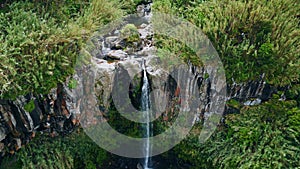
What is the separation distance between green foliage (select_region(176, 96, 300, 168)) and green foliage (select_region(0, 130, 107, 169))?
313 cm

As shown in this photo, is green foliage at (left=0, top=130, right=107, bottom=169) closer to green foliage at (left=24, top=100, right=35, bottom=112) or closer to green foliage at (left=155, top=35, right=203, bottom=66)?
green foliage at (left=24, top=100, right=35, bottom=112)

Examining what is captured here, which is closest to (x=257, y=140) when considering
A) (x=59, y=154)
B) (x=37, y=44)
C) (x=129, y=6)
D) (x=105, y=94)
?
(x=105, y=94)

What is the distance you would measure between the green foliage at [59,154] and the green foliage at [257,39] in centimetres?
460

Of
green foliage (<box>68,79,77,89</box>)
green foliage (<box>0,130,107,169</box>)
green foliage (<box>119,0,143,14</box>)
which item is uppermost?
green foliage (<box>119,0,143,14</box>)

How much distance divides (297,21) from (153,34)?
4358 millimetres

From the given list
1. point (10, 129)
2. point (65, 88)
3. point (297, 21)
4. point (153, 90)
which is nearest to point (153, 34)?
point (153, 90)

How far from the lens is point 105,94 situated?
8.55 metres

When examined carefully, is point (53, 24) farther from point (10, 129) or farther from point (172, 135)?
point (172, 135)

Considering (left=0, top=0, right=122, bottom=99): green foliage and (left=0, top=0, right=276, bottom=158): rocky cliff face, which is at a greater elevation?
(left=0, top=0, right=122, bottom=99): green foliage

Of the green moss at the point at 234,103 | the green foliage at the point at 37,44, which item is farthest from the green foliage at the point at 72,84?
the green moss at the point at 234,103

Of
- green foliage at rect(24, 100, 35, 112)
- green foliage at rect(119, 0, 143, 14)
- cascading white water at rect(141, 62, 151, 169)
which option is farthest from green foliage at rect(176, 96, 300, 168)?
green foliage at rect(119, 0, 143, 14)

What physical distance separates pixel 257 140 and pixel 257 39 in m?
2.74

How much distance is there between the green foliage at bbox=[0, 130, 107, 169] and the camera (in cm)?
785

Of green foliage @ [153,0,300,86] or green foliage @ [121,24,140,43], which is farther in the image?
green foliage @ [121,24,140,43]
